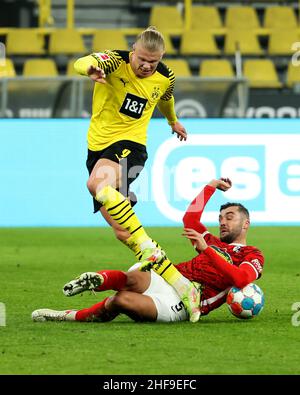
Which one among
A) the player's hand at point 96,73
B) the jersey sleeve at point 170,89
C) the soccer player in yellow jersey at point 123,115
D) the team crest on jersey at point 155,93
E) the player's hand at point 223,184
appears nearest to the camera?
the player's hand at point 96,73

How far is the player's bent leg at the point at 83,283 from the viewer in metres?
6.98

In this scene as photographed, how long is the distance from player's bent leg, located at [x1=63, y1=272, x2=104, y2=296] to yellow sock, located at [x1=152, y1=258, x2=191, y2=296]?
1.60 ft

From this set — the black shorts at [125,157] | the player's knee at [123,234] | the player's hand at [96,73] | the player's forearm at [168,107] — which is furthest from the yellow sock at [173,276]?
the player's forearm at [168,107]

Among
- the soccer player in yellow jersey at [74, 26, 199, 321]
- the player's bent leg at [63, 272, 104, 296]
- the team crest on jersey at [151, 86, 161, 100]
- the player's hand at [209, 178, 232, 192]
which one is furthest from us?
the team crest on jersey at [151, 86, 161, 100]

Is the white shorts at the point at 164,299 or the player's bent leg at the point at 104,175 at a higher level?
the player's bent leg at the point at 104,175

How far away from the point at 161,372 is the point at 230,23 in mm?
15526

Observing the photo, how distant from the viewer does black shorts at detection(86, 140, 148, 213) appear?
322 inches

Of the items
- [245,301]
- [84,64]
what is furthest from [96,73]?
[245,301]

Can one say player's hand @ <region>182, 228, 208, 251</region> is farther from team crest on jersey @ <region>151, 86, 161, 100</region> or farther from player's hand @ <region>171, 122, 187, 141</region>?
player's hand @ <region>171, 122, 187, 141</region>

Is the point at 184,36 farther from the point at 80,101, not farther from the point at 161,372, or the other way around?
the point at 161,372

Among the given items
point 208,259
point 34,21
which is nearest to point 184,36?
point 34,21

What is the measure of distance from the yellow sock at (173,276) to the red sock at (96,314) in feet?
1.32

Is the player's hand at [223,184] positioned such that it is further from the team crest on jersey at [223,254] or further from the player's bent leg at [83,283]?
the player's bent leg at [83,283]

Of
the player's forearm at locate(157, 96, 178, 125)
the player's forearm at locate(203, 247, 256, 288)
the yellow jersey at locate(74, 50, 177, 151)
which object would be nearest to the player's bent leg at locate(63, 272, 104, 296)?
the player's forearm at locate(203, 247, 256, 288)
